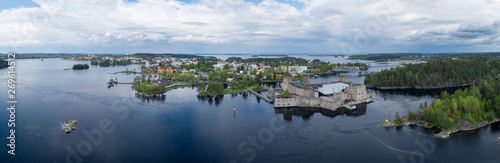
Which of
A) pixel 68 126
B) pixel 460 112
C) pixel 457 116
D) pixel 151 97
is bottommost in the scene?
pixel 68 126

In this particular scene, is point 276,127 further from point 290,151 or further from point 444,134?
point 444,134

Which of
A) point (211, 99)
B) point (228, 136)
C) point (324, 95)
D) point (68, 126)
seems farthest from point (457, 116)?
point (68, 126)

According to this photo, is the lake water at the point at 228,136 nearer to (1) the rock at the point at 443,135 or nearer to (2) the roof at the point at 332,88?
(1) the rock at the point at 443,135

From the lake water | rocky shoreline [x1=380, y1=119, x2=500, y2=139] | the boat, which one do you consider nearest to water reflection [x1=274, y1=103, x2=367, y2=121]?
the lake water

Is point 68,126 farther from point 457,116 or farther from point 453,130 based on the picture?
point 457,116

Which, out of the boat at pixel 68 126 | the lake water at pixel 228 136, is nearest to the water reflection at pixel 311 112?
the lake water at pixel 228 136

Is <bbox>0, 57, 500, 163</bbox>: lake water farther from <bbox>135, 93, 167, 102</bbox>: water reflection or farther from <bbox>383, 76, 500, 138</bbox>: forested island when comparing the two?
<bbox>135, 93, 167, 102</bbox>: water reflection

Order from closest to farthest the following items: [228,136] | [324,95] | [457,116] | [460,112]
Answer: [228,136] → [457,116] → [460,112] → [324,95]
